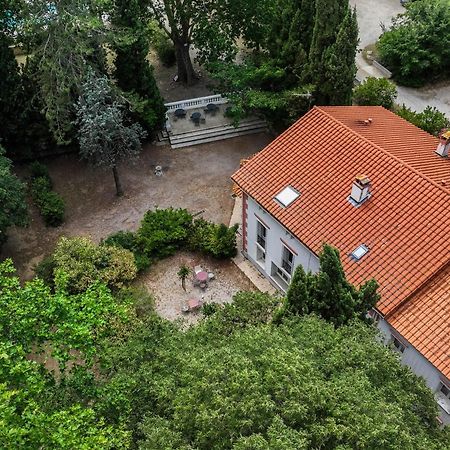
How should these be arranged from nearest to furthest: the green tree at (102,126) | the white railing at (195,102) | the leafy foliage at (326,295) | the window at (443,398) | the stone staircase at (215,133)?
the leafy foliage at (326,295), the window at (443,398), the green tree at (102,126), the stone staircase at (215,133), the white railing at (195,102)

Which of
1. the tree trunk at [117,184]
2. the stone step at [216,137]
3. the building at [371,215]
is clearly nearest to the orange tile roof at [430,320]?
the building at [371,215]

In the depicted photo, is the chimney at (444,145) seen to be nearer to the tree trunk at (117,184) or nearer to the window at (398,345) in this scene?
the window at (398,345)

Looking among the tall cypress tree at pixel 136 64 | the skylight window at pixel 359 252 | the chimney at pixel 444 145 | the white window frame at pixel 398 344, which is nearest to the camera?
the white window frame at pixel 398 344

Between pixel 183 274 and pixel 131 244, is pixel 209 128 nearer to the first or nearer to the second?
pixel 131 244

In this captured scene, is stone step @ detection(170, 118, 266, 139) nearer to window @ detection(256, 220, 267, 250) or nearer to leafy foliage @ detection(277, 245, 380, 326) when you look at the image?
window @ detection(256, 220, 267, 250)

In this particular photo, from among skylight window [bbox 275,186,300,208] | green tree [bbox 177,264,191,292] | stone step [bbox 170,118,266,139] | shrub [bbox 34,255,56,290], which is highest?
skylight window [bbox 275,186,300,208]

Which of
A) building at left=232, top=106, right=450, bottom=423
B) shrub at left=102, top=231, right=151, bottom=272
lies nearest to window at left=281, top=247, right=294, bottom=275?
building at left=232, top=106, right=450, bottom=423

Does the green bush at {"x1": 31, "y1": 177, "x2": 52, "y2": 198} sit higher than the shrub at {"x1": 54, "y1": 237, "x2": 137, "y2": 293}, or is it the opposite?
the green bush at {"x1": 31, "y1": 177, "x2": 52, "y2": 198}

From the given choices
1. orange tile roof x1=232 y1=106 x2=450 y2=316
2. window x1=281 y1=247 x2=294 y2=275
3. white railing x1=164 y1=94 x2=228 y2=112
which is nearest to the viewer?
orange tile roof x1=232 y1=106 x2=450 y2=316
